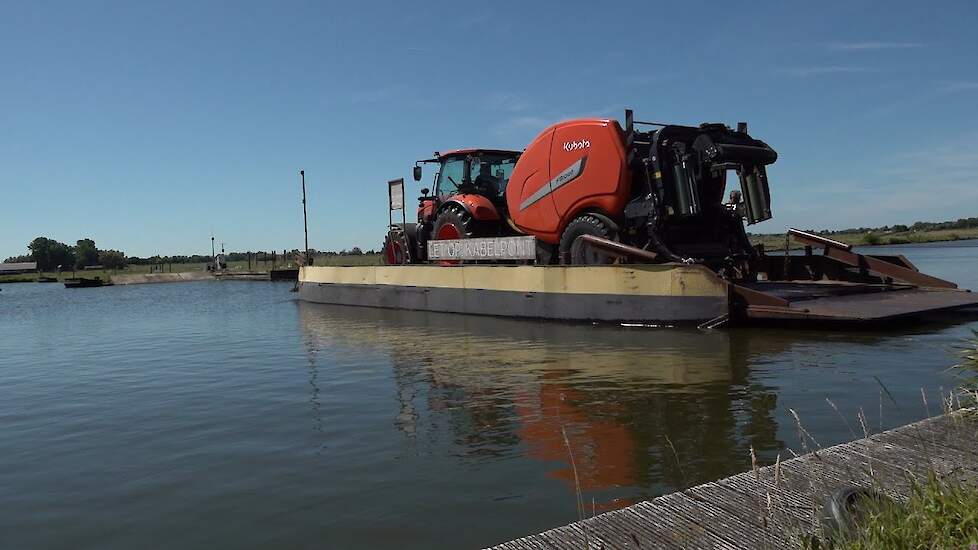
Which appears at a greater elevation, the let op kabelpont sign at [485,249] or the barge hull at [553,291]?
the let op kabelpont sign at [485,249]

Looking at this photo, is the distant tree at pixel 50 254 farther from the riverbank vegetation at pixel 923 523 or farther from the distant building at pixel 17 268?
the riverbank vegetation at pixel 923 523

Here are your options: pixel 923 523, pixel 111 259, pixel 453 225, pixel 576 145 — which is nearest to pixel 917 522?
pixel 923 523

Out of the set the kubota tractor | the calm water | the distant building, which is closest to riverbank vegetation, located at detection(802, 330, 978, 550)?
the calm water

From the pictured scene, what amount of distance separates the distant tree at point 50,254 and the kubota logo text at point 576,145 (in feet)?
457

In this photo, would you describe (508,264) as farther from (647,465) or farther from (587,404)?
(647,465)

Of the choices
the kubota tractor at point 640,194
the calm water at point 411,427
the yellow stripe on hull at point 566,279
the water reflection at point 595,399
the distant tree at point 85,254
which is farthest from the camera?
the distant tree at point 85,254

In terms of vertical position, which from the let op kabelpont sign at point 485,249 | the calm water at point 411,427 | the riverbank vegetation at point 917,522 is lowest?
the calm water at point 411,427

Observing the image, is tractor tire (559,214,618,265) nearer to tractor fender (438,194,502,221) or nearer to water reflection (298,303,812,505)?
water reflection (298,303,812,505)

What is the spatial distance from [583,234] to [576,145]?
180 centimetres

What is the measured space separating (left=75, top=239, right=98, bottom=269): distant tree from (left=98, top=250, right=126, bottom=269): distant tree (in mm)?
6687

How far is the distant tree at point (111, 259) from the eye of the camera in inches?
4422

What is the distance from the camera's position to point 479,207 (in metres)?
17.2

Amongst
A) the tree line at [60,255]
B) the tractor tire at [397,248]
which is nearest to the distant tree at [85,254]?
the tree line at [60,255]

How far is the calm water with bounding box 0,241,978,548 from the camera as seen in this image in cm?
435
